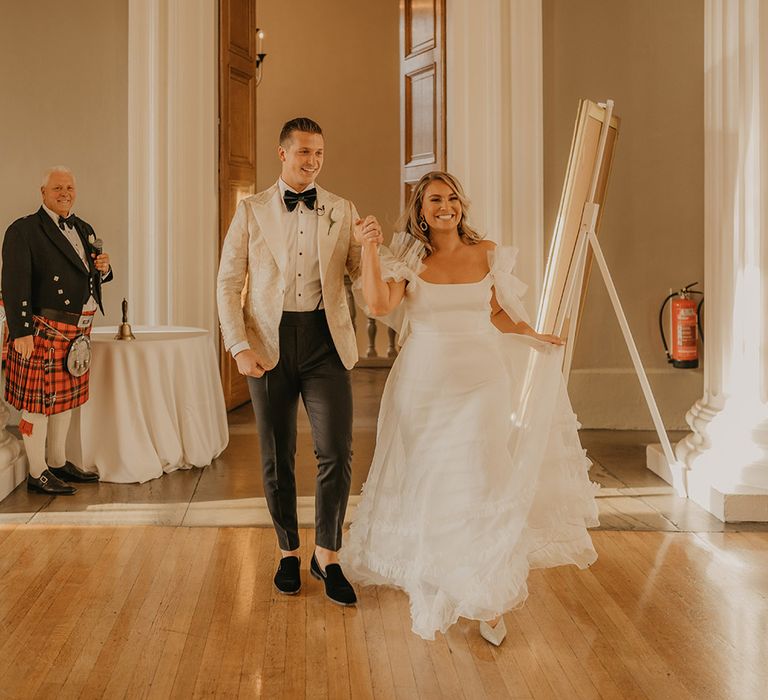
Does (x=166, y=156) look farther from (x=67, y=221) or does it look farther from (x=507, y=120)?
(x=507, y=120)

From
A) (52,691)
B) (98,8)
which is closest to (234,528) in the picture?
(52,691)

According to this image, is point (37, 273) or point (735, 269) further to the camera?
point (37, 273)

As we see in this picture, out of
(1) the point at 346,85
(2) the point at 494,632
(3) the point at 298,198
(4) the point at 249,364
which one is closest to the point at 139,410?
(4) the point at 249,364

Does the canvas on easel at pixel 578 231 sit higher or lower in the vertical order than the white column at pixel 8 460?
higher

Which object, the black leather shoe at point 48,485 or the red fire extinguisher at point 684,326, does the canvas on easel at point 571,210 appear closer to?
the red fire extinguisher at point 684,326

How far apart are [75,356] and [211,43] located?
2.73 meters

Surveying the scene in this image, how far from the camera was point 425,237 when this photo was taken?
10.1 feet

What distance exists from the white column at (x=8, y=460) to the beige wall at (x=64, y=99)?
5.11 ft

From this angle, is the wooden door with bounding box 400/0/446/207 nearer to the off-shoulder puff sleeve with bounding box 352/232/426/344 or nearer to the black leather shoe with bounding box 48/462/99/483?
Answer: the black leather shoe with bounding box 48/462/99/483

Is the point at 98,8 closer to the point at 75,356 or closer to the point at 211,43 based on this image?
the point at 211,43

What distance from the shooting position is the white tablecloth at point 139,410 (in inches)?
192

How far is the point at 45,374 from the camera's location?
456 centimetres

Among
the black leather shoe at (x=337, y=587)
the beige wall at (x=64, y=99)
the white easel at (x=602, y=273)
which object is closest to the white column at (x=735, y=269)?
the white easel at (x=602, y=273)

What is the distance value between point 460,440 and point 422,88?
3876mm
